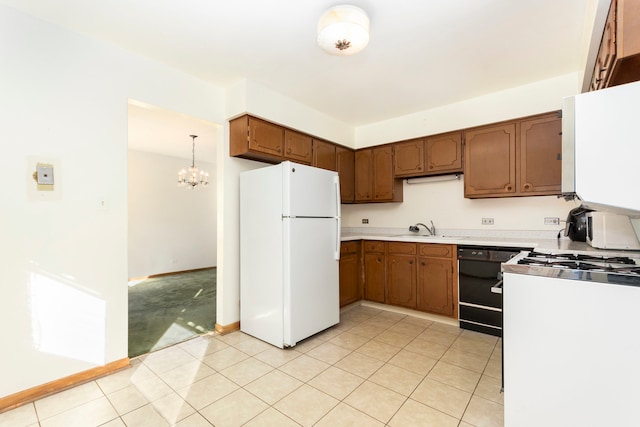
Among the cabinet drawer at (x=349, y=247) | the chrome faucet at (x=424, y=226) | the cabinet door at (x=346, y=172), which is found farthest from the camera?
the cabinet door at (x=346, y=172)

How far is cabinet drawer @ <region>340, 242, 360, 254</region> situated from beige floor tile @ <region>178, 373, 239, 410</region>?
1.86 m

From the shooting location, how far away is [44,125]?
1.97m

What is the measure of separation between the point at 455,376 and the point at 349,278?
1.68 m

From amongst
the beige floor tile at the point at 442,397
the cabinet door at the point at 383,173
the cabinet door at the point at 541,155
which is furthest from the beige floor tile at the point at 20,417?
Result: the cabinet door at the point at 541,155

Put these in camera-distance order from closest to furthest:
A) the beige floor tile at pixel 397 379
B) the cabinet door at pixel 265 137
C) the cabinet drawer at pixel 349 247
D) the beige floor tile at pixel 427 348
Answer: the beige floor tile at pixel 397 379, the beige floor tile at pixel 427 348, the cabinet door at pixel 265 137, the cabinet drawer at pixel 349 247

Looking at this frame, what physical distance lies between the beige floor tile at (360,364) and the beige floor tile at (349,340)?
0.17m

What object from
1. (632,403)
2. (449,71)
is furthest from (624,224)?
(449,71)

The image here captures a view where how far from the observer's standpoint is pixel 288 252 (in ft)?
8.50

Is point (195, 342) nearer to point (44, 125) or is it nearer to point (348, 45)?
point (44, 125)

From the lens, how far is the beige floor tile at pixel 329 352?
2.40 m

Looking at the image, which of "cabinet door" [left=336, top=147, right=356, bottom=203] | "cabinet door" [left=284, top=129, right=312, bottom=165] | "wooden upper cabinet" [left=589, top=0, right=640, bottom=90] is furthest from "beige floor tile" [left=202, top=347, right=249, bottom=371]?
"wooden upper cabinet" [left=589, top=0, right=640, bottom=90]

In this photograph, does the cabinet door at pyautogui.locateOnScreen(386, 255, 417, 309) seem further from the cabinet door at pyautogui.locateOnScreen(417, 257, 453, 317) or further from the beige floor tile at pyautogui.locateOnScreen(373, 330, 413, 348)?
the beige floor tile at pyautogui.locateOnScreen(373, 330, 413, 348)

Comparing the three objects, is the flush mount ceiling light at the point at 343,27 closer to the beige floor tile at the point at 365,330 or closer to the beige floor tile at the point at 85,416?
the beige floor tile at the point at 365,330

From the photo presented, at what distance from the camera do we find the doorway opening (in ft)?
11.0
